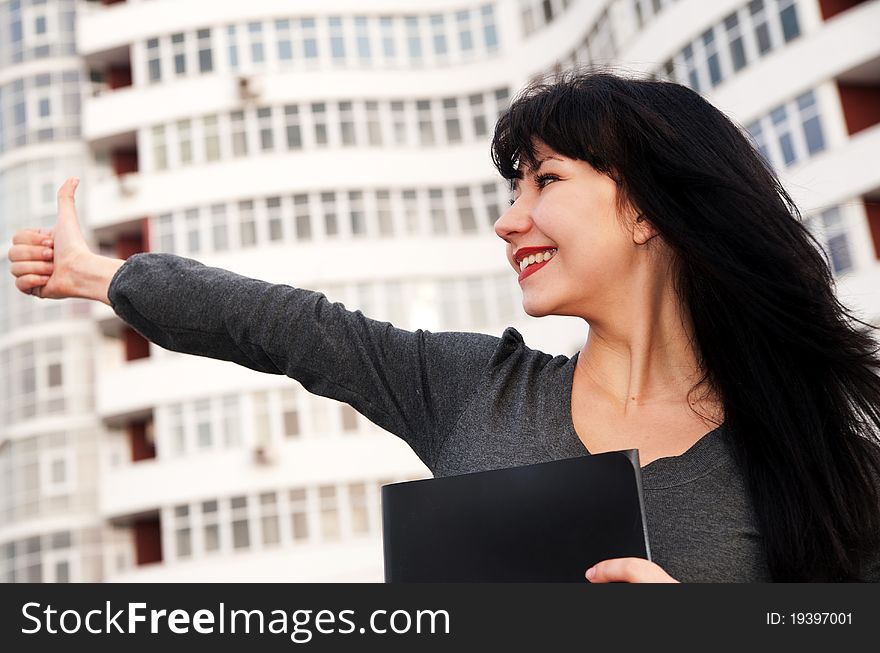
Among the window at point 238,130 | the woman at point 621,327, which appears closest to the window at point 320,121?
the window at point 238,130

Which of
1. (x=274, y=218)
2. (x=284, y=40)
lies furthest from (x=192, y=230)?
(x=284, y=40)

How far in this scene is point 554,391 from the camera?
208 cm

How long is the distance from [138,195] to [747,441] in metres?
26.1

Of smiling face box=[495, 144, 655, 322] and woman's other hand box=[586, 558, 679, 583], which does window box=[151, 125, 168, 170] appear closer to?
smiling face box=[495, 144, 655, 322]

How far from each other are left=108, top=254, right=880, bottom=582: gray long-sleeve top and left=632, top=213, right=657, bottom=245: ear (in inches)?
10.5

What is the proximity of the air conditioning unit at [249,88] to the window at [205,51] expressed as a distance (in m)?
1.32

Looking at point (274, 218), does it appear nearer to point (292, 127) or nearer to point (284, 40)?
point (292, 127)

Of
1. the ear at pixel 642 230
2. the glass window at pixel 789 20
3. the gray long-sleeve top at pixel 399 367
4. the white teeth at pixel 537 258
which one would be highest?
the glass window at pixel 789 20

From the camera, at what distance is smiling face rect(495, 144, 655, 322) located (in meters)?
2.04

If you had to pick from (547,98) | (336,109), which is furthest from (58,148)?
(547,98)

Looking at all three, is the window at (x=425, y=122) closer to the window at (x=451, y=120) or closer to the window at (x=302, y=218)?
the window at (x=451, y=120)

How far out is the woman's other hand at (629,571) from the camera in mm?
1324

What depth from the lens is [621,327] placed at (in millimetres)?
2146

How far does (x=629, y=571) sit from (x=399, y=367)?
824mm
